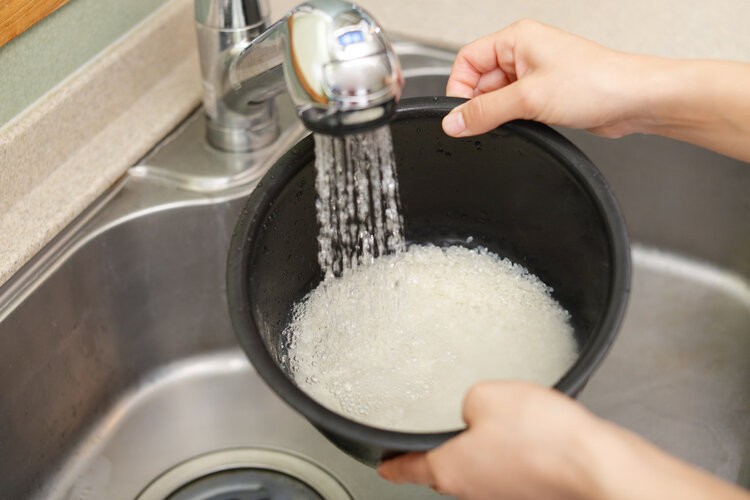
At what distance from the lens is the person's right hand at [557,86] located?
62cm

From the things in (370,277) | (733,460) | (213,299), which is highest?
(370,277)

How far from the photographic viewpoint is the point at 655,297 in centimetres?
94

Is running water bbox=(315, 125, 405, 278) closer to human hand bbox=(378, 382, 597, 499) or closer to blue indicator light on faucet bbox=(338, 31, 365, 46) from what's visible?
blue indicator light on faucet bbox=(338, 31, 365, 46)

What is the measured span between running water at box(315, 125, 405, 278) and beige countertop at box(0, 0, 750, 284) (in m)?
0.25

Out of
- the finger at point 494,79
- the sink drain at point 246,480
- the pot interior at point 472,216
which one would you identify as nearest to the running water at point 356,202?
the pot interior at point 472,216

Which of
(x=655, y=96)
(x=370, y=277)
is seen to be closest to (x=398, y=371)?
(x=370, y=277)

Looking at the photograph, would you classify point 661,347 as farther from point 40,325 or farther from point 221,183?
point 40,325

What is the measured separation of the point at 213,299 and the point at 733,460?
515mm

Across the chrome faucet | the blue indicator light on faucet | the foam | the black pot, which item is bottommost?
the foam

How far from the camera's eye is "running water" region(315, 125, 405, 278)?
0.62 meters

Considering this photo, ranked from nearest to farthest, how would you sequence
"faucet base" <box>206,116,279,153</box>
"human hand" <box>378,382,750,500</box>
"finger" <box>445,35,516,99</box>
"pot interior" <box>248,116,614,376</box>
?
"human hand" <box>378,382,750,500</box>
"pot interior" <box>248,116,614,376</box>
"finger" <box>445,35,516,99</box>
"faucet base" <box>206,116,279,153</box>

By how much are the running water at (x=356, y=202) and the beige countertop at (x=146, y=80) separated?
25 cm

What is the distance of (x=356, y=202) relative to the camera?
69 cm

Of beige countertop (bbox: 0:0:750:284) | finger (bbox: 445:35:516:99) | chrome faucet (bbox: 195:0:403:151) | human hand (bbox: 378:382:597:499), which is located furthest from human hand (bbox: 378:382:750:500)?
beige countertop (bbox: 0:0:750:284)
